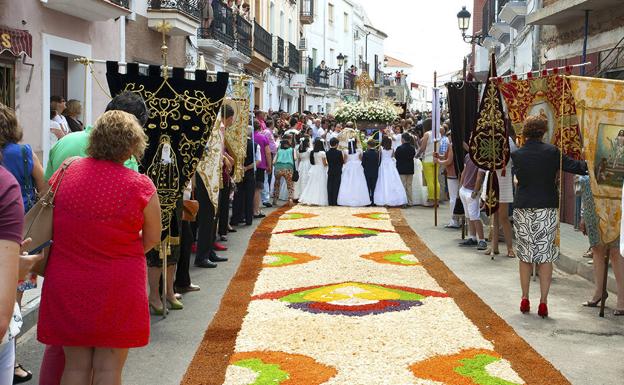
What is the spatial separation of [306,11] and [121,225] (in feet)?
152

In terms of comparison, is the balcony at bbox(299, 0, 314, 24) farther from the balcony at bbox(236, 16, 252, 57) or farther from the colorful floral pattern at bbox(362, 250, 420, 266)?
the colorful floral pattern at bbox(362, 250, 420, 266)

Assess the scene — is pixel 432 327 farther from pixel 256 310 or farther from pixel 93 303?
pixel 93 303

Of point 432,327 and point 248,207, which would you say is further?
point 248,207

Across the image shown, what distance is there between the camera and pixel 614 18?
1445cm

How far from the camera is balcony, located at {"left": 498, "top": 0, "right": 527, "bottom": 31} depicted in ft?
72.6

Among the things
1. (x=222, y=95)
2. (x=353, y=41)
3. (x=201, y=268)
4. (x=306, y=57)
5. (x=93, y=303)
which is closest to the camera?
(x=93, y=303)

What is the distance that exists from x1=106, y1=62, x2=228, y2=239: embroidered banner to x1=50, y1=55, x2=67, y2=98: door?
761 centimetres

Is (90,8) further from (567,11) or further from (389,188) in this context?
(567,11)

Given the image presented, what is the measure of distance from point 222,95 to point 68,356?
3979 millimetres

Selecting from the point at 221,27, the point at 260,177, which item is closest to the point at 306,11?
the point at 221,27

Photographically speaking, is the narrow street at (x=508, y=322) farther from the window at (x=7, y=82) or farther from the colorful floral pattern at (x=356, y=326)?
the window at (x=7, y=82)

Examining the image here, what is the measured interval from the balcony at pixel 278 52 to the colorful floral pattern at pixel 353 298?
94.9ft

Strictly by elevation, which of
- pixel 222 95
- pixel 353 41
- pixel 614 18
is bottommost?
pixel 222 95

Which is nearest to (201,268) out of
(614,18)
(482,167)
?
(482,167)
